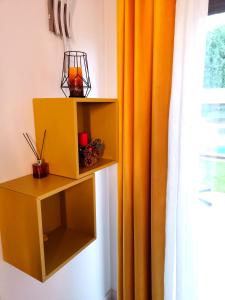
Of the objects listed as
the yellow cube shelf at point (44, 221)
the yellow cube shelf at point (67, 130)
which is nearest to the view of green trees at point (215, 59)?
the yellow cube shelf at point (67, 130)

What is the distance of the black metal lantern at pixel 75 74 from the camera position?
96 cm

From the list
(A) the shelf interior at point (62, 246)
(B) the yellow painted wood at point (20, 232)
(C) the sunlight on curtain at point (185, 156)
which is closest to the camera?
(B) the yellow painted wood at point (20, 232)

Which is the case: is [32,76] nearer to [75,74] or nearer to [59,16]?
[75,74]

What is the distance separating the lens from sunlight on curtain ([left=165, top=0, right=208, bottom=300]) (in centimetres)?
103

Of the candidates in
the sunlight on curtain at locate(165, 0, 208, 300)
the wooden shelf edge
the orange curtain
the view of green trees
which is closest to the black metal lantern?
the orange curtain

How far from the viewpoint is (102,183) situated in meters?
1.50

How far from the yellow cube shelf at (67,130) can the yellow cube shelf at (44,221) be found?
54 millimetres

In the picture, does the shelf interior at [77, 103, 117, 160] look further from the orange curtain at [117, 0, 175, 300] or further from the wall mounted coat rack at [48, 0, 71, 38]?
the wall mounted coat rack at [48, 0, 71, 38]

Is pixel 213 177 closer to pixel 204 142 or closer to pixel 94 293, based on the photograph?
pixel 204 142

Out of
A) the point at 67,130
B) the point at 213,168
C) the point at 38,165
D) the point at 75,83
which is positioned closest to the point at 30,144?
the point at 38,165

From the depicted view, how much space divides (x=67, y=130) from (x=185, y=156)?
57 cm

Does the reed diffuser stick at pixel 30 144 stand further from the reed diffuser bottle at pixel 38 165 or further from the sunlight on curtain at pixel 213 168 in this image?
the sunlight on curtain at pixel 213 168

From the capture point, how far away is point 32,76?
3.20ft

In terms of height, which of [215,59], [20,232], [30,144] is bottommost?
[20,232]
